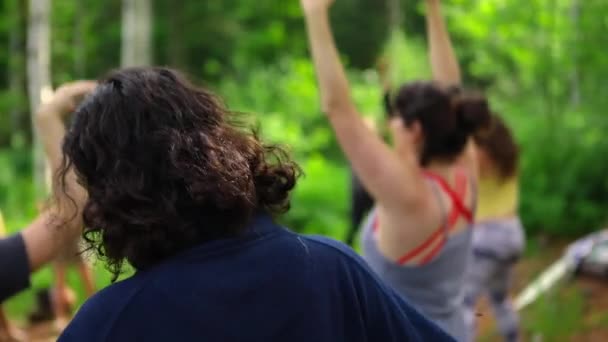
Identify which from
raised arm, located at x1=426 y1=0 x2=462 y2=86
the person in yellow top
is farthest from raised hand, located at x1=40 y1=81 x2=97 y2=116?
the person in yellow top

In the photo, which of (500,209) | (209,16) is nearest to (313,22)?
(500,209)

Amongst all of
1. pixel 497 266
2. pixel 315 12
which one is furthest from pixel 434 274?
pixel 497 266

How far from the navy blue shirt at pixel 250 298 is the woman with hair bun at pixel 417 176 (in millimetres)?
961

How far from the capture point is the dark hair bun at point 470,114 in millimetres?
2818

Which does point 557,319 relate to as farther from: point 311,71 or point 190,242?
point 311,71

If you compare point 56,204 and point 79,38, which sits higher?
point 56,204

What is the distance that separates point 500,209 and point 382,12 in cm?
2660

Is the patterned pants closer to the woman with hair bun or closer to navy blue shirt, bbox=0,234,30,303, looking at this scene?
the woman with hair bun

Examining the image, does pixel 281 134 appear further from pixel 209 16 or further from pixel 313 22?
pixel 209 16

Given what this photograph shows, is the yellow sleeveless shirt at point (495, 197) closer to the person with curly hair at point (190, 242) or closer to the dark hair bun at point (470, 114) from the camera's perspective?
the dark hair bun at point (470, 114)

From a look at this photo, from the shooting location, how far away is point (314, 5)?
2.42m

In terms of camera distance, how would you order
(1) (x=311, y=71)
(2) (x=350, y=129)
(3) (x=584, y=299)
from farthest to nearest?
(1) (x=311, y=71) < (3) (x=584, y=299) < (2) (x=350, y=129)

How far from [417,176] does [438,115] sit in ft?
1.24

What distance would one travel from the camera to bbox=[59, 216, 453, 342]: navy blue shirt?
A: 132 centimetres
